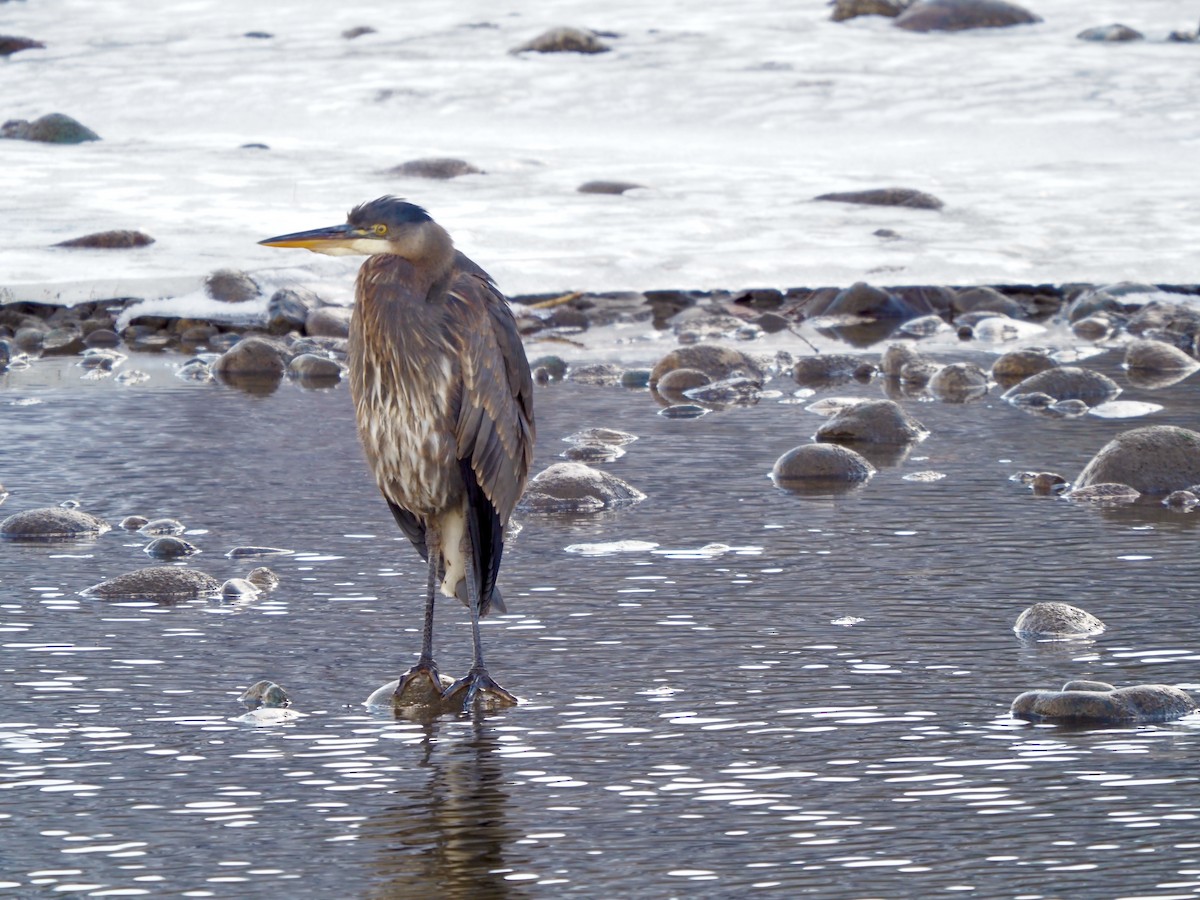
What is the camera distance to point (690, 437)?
765 centimetres

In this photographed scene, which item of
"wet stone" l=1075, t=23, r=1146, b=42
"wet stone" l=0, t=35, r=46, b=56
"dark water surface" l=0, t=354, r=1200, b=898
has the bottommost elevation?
"dark water surface" l=0, t=354, r=1200, b=898

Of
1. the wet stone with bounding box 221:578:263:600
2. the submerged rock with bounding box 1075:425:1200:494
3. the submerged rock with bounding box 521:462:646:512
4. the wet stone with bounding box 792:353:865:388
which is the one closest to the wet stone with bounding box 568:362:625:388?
the wet stone with bounding box 792:353:865:388

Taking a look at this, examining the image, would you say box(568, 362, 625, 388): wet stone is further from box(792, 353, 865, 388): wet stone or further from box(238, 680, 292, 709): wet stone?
box(238, 680, 292, 709): wet stone

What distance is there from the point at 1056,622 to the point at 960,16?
15658mm

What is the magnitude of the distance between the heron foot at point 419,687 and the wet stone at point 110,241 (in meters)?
7.64

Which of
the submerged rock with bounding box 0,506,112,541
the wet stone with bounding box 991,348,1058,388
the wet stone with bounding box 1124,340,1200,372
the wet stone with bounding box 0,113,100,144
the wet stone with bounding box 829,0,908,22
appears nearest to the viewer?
the submerged rock with bounding box 0,506,112,541

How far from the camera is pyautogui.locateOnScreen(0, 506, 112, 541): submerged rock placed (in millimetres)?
5941

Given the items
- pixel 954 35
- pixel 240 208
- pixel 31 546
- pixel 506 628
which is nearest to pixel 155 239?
pixel 240 208

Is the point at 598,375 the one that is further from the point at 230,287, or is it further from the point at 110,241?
the point at 110,241

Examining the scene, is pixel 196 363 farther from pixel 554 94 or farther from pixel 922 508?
pixel 554 94

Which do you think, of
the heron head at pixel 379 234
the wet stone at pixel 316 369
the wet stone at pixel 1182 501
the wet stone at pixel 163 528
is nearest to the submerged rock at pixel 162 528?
the wet stone at pixel 163 528

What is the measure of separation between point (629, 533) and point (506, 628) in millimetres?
1064

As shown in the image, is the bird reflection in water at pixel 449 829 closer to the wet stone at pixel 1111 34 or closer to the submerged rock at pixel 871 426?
the submerged rock at pixel 871 426

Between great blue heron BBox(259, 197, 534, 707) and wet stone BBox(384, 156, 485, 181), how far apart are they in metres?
9.42
